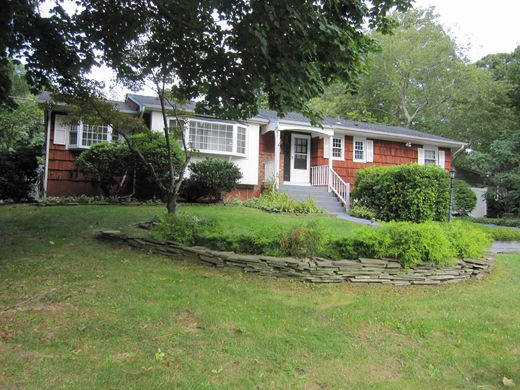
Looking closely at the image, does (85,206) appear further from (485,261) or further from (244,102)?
(485,261)

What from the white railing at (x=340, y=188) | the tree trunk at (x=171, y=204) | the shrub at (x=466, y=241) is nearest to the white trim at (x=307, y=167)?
the white railing at (x=340, y=188)

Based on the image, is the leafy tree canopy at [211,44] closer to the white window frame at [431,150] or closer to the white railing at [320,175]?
the white railing at [320,175]

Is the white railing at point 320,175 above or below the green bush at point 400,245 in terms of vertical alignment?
above

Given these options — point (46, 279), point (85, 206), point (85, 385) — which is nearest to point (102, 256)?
point (46, 279)

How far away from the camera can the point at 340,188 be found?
15047mm

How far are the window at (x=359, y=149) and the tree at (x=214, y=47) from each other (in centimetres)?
1168

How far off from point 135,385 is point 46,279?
2.80 m

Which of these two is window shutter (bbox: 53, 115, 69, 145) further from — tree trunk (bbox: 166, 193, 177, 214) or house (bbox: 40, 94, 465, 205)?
tree trunk (bbox: 166, 193, 177, 214)

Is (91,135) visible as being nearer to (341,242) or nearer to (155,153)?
(155,153)

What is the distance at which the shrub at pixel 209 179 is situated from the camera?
12.4 meters

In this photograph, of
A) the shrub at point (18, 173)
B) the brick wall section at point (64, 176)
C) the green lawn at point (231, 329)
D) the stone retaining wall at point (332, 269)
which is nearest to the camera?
the green lawn at point (231, 329)

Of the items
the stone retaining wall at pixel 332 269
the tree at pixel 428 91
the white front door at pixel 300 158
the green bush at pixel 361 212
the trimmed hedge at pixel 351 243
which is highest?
the tree at pixel 428 91

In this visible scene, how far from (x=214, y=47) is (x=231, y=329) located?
4184 millimetres

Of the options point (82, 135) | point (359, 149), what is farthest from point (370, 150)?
point (82, 135)
